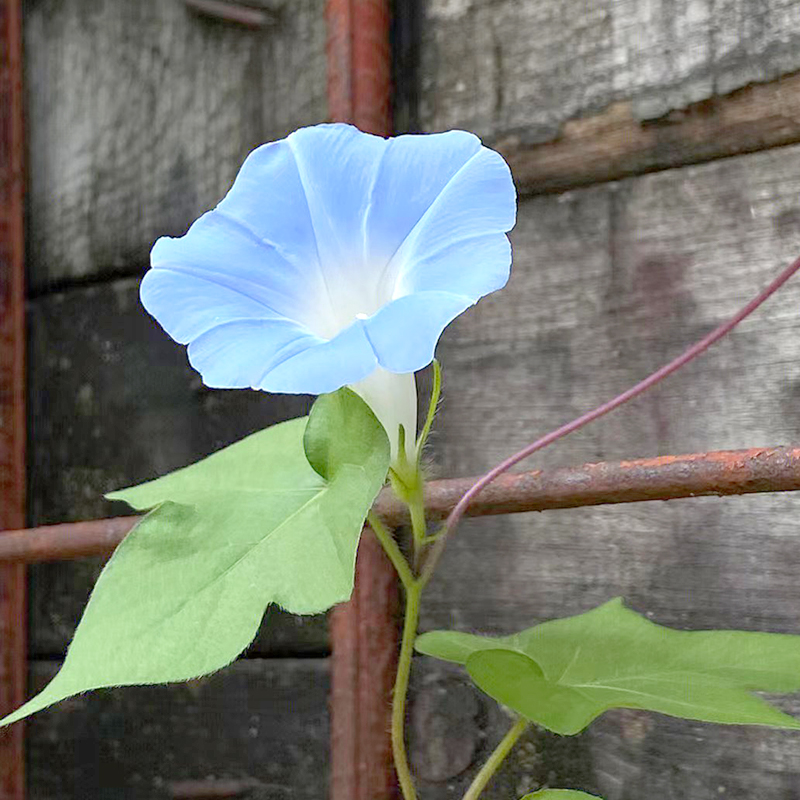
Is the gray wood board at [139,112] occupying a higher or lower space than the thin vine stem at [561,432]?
higher

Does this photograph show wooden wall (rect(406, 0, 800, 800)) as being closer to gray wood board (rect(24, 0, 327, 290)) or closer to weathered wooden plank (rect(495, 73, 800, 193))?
weathered wooden plank (rect(495, 73, 800, 193))

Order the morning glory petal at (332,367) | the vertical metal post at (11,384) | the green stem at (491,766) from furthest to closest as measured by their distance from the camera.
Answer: the vertical metal post at (11,384) < the green stem at (491,766) < the morning glory petal at (332,367)

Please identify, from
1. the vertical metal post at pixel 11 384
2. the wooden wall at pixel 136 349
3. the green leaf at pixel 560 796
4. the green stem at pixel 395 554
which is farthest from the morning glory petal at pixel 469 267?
the vertical metal post at pixel 11 384

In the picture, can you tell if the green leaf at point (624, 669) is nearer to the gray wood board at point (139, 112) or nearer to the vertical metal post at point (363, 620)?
the vertical metal post at point (363, 620)

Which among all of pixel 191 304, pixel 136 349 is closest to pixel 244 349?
pixel 191 304

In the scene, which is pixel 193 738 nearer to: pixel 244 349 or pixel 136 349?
pixel 136 349

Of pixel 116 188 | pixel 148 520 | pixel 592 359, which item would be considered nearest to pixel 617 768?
pixel 592 359

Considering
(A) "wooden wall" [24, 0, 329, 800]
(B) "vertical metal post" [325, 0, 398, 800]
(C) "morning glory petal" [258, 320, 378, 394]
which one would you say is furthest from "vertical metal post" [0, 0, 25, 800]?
(C) "morning glory petal" [258, 320, 378, 394]

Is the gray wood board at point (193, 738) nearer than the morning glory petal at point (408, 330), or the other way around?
the morning glory petal at point (408, 330)
